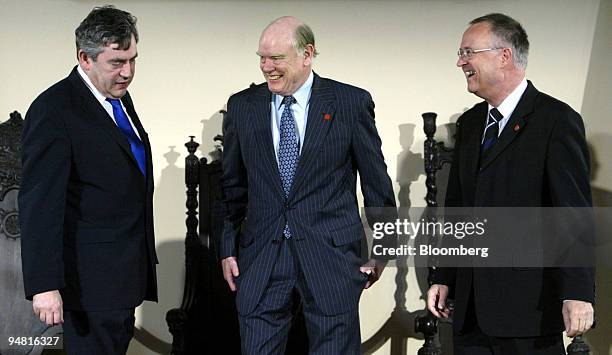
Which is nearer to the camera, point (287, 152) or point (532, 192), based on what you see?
point (532, 192)

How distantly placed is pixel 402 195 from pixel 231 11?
111 cm

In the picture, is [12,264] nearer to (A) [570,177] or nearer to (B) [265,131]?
(B) [265,131]

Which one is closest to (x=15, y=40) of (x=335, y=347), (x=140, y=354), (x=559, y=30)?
(x=140, y=354)

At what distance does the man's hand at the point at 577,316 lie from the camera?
7.74 ft

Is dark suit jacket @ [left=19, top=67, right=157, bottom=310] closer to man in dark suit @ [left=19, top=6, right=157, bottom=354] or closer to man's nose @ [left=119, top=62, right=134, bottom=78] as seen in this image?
man in dark suit @ [left=19, top=6, right=157, bottom=354]

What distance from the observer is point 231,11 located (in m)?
3.85

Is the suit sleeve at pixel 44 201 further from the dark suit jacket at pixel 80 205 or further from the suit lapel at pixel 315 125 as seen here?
the suit lapel at pixel 315 125

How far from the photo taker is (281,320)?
282 centimetres

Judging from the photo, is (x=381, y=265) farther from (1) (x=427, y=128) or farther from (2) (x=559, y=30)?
(2) (x=559, y=30)

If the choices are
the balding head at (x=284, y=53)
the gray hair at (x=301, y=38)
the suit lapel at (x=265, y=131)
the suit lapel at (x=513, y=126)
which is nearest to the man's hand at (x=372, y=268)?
the suit lapel at (x=265, y=131)

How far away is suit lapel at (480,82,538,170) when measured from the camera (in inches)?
101

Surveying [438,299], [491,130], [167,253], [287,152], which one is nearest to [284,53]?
[287,152]

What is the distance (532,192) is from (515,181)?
6cm

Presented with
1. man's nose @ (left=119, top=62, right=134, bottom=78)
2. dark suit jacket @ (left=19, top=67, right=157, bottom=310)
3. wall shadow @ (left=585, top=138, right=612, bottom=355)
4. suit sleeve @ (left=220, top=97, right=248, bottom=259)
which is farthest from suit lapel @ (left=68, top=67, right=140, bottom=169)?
wall shadow @ (left=585, top=138, right=612, bottom=355)
